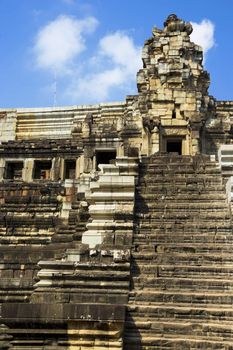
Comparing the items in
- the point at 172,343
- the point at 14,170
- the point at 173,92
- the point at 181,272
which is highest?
the point at 173,92

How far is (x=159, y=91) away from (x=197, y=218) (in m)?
11.2

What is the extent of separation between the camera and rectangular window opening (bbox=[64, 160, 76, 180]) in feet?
78.8

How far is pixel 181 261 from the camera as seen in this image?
40.6 feet

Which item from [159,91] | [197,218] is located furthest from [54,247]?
[159,91]

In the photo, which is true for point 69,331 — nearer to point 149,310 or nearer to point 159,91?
point 149,310

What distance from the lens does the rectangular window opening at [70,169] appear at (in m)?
24.0

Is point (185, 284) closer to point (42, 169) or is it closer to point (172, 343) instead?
point (172, 343)

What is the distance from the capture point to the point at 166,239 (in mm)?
13141

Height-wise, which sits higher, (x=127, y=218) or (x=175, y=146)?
(x=175, y=146)

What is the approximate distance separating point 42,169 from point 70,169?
1.58 meters

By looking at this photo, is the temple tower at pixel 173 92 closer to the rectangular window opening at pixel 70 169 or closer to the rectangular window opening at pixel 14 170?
the rectangular window opening at pixel 70 169

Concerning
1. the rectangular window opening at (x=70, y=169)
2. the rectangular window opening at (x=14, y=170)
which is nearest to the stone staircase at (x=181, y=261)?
the rectangular window opening at (x=70, y=169)

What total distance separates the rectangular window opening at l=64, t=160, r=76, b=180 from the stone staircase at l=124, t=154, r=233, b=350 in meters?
7.69

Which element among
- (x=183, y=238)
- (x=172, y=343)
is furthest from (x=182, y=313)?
(x=183, y=238)
